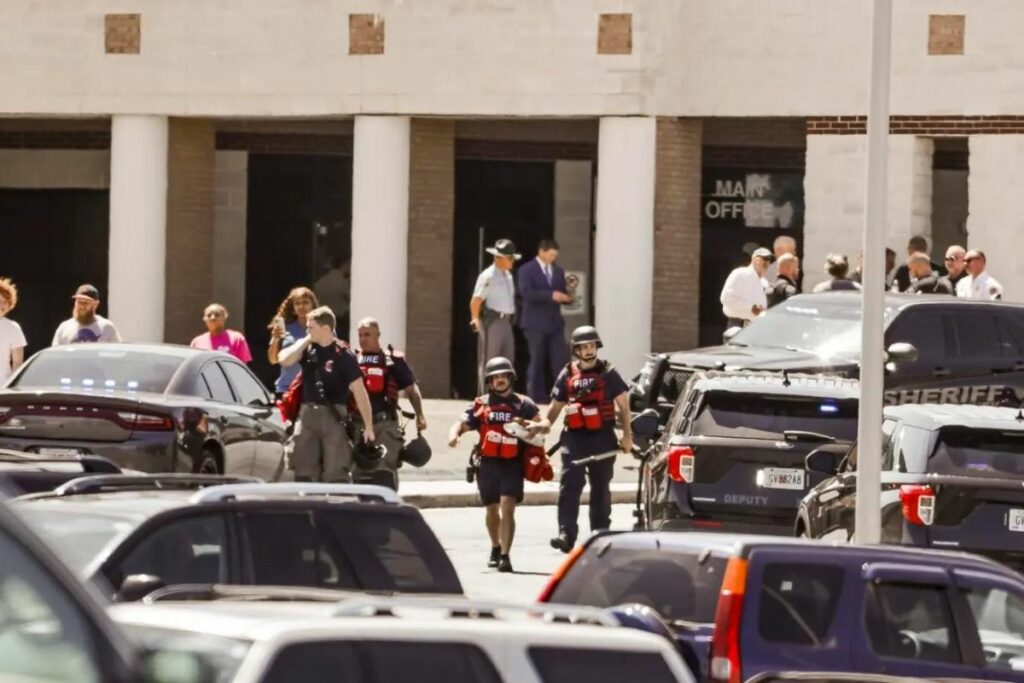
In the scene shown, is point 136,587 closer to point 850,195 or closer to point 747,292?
point 747,292

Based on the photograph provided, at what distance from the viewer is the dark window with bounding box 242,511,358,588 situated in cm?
948

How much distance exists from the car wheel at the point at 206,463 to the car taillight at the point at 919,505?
19.0 feet

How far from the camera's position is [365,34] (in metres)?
34.1

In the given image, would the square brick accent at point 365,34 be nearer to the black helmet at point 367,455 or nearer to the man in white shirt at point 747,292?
the man in white shirt at point 747,292

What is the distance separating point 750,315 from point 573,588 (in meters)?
18.4

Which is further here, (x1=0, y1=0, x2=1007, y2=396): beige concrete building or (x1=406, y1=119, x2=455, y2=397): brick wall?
(x1=406, y1=119, x2=455, y2=397): brick wall

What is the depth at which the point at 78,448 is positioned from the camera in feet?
60.6

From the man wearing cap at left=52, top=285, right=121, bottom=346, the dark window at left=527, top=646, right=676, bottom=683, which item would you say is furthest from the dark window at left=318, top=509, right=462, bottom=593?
the man wearing cap at left=52, top=285, right=121, bottom=346

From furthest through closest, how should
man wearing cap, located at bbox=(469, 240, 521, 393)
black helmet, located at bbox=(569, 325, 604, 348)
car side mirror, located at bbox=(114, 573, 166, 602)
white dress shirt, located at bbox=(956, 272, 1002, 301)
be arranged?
man wearing cap, located at bbox=(469, 240, 521, 393)
white dress shirt, located at bbox=(956, 272, 1002, 301)
black helmet, located at bbox=(569, 325, 604, 348)
car side mirror, located at bbox=(114, 573, 166, 602)

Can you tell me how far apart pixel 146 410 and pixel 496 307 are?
11.8 meters

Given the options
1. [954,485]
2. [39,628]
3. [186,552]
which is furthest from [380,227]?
[39,628]

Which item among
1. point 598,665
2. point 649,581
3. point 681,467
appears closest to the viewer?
point 598,665

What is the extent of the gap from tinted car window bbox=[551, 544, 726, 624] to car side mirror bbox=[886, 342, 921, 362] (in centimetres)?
1176

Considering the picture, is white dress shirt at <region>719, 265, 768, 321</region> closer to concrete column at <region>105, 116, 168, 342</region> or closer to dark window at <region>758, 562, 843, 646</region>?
concrete column at <region>105, 116, 168, 342</region>
